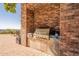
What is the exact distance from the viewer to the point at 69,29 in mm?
3484

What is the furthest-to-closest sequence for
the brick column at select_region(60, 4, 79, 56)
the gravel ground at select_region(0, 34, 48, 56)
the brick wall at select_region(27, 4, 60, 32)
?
1. the brick wall at select_region(27, 4, 60, 32)
2. the gravel ground at select_region(0, 34, 48, 56)
3. the brick column at select_region(60, 4, 79, 56)

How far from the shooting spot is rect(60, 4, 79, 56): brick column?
3.37 m

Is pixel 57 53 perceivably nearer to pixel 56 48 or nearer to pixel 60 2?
pixel 56 48

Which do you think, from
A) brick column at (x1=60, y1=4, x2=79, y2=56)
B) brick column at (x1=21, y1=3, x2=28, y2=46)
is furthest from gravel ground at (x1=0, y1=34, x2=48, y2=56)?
brick column at (x1=60, y1=4, x2=79, y2=56)

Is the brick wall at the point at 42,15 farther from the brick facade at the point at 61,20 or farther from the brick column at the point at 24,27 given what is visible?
the brick column at the point at 24,27

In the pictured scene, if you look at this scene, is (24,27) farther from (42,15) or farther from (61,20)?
(61,20)

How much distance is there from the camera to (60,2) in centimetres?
360

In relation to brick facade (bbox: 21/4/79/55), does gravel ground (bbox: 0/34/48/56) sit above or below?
below

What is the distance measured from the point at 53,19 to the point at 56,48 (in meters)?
0.79

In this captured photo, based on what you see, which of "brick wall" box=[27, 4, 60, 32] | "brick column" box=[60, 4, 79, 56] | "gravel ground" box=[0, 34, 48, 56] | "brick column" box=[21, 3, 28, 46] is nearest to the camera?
"brick column" box=[60, 4, 79, 56]

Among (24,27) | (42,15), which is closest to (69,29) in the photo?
(42,15)

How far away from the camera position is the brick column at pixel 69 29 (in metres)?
3.37

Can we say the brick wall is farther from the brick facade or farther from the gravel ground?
the gravel ground

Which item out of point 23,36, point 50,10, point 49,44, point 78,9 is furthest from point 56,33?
point 23,36
